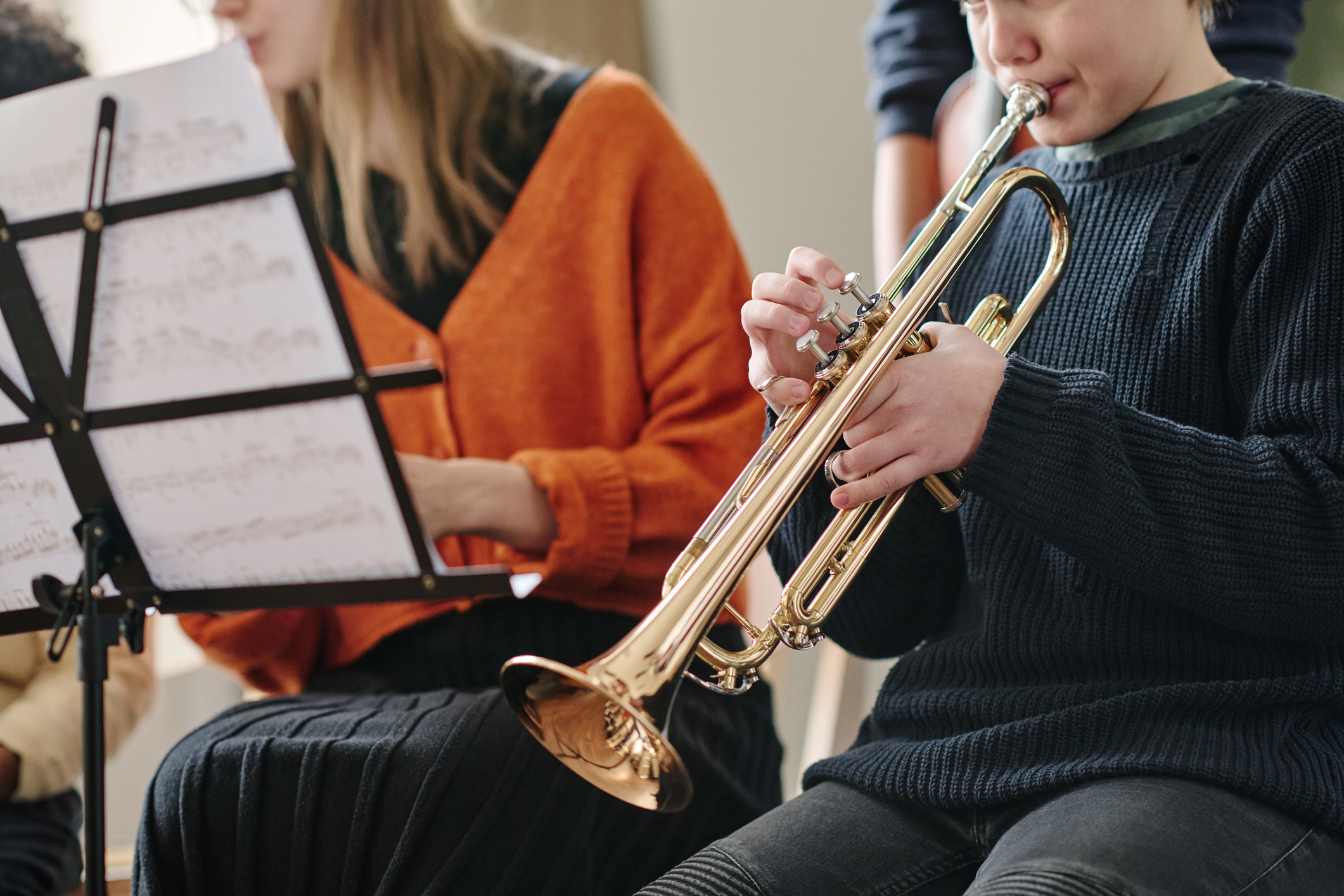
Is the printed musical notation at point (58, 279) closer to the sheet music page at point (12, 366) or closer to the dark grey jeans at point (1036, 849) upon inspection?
the sheet music page at point (12, 366)

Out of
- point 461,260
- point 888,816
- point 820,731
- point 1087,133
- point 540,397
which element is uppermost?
point 1087,133

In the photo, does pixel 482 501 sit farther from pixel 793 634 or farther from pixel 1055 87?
pixel 1055 87

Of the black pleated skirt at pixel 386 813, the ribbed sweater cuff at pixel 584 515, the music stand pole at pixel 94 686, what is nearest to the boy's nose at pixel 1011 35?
the ribbed sweater cuff at pixel 584 515

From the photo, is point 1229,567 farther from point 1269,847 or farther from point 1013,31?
point 1013,31

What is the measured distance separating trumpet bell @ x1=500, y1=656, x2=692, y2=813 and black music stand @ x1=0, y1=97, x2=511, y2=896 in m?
0.07

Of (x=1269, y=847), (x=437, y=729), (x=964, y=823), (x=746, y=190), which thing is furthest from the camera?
(x=746, y=190)

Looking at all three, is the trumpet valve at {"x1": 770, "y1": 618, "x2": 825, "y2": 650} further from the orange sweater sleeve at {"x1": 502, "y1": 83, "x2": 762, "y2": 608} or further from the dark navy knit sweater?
the orange sweater sleeve at {"x1": 502, "y1": 83, "x2": 762, "y2": 608}

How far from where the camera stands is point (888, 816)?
84 centimetres

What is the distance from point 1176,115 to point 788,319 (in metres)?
0.36

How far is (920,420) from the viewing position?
0.76 metres

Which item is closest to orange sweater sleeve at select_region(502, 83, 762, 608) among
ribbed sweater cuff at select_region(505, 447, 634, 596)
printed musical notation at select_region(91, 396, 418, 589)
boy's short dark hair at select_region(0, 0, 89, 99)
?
ribbed sweater cuff at select_region(505, 447, 634, 596)

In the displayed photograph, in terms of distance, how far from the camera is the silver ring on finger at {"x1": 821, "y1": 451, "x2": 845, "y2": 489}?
2.60 ft

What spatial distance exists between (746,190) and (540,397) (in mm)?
962

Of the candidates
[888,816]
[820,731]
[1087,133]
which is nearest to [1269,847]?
[888,816]
